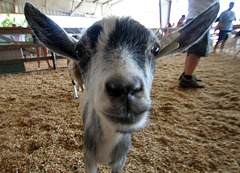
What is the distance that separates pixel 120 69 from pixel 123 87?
12 cm

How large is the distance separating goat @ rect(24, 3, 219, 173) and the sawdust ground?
39 centimetres

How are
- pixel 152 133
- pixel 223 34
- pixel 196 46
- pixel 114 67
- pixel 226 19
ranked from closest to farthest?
pixel 114 67, pixel 152 133, pixel 196 46, pixel 226 19, pixel 223 34

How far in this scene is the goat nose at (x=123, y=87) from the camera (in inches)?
23.2

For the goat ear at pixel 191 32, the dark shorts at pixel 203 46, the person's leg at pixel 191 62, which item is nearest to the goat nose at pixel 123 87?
the goat ear at pixel 191 32

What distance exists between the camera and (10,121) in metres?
2.22

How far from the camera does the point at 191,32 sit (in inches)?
49.5

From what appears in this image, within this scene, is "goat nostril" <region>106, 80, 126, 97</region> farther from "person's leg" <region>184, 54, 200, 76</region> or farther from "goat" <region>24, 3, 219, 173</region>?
"person's leg" <region>184, 54, 200, 76</region>

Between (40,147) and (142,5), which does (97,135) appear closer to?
(40,147)

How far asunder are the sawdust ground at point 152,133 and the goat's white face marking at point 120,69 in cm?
45

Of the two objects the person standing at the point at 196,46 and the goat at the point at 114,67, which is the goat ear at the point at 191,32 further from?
the person standing at the point at 196,46

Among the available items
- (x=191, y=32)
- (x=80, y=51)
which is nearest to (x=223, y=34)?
(x=191, y=32)

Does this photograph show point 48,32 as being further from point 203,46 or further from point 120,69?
point 203,46

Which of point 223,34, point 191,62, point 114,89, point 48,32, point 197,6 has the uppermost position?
point 197,6

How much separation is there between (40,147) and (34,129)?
1.45 ft
